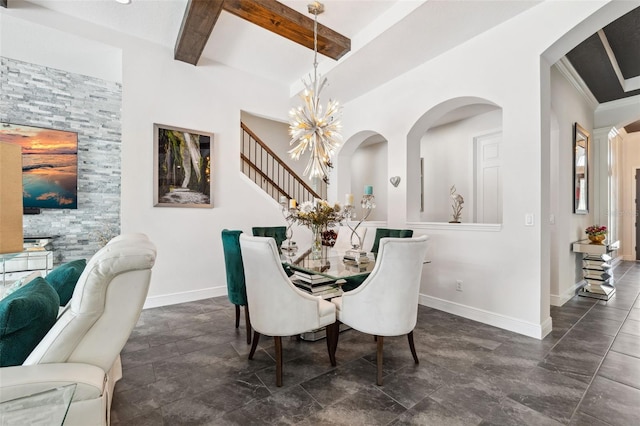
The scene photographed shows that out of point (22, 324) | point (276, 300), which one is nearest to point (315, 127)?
point (276, 300)

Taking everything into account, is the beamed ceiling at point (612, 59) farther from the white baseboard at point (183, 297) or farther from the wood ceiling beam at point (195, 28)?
the white baseboard at point (183, 297)

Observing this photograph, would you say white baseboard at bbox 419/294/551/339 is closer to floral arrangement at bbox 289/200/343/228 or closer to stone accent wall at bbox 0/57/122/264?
floral arrangement at bbox 289/200/343/228

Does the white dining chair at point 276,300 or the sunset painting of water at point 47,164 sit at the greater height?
the sunset painting of water at point 47,164

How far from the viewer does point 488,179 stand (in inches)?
197

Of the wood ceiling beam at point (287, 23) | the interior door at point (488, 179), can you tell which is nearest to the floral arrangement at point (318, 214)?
the wood ceiling beam at point (287, 23)

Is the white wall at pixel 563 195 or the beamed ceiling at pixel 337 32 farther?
the white wall at pixel 563 195

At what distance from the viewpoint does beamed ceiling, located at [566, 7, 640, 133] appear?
322 centimetres

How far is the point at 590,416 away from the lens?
1631 mm

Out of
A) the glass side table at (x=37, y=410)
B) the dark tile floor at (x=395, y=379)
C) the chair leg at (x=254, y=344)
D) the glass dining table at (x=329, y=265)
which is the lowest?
the dark tile floor at (x=395, y=379)

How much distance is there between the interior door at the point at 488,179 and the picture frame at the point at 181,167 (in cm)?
462

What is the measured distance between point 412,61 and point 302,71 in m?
1.70

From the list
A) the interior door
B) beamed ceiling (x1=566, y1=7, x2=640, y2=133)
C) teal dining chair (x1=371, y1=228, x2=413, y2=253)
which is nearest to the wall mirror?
beamed ceiling (x1=566, y1=7, x2=640, y2=133)

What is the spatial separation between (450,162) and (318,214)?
3938mm

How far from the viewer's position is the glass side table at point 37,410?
2.49 ft
